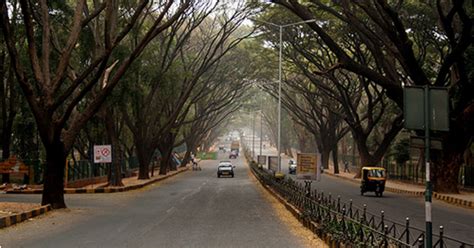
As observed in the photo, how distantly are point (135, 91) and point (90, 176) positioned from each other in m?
8.36

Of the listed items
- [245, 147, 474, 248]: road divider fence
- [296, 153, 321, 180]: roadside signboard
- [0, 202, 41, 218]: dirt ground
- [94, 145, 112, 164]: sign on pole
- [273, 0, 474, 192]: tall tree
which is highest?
[273, 0, 474, 192]: tall tree

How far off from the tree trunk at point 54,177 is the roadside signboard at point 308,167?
8603 mm

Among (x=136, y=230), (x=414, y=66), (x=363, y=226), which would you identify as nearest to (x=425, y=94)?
(x=363, y=226)

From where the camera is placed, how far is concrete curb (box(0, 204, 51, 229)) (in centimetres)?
1642

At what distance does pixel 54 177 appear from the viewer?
2167 centimetres

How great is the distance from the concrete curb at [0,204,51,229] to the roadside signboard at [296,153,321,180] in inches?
358

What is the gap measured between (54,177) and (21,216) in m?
3.85

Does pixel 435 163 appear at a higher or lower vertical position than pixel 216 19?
lower

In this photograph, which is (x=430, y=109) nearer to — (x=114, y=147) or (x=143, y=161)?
(x=114, y=147)

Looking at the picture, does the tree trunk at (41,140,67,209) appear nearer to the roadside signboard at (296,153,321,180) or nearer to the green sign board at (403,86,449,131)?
the roadside signboard at (296,153,321,180)

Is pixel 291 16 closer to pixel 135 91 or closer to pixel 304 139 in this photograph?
pixel 135 91

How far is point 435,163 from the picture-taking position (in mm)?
31812

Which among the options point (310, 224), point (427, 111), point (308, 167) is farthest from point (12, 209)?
point (427, 111)

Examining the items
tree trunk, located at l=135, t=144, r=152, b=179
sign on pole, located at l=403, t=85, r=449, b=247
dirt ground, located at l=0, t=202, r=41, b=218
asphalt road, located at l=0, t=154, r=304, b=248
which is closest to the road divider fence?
asphalt road, located at l=0, t=154, r=304, b=248
